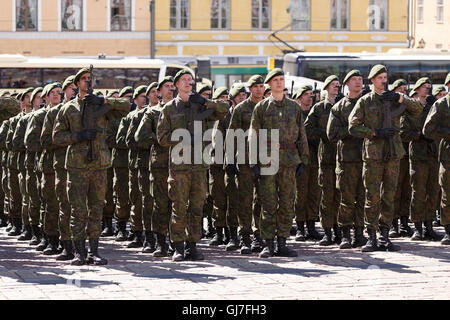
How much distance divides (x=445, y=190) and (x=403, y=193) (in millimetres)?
1347

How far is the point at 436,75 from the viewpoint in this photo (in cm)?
3684

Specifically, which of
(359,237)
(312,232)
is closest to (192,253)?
(359,237)

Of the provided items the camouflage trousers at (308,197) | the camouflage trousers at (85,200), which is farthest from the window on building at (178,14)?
the camouflage trousers at (85,200)

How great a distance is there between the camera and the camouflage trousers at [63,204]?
1196cm

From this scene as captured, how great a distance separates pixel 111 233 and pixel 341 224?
12.6ft

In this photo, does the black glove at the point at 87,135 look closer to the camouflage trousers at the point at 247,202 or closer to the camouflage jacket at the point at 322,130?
the camouflage trousers at the point at 247,202

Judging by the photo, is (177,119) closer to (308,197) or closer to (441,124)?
(308,197)

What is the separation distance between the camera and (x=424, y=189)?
14.0 metres

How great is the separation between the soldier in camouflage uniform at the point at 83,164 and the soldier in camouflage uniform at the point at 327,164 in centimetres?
300

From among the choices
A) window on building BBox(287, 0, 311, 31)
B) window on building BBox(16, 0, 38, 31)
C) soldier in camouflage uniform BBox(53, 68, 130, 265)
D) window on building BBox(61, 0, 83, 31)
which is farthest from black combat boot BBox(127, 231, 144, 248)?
window on building BBox(287, 0, 311, 31)

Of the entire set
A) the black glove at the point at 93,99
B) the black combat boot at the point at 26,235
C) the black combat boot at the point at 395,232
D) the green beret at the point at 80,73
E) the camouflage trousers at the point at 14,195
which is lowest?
the black combat boot at the point at 26,235

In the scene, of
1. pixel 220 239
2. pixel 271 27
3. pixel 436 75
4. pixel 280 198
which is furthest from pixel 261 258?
pixel 271 27

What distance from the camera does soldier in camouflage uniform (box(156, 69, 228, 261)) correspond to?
39.0 ft

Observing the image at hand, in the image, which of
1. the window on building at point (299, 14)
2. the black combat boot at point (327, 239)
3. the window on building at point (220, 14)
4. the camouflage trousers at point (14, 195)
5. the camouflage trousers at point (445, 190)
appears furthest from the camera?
the window on building at point (299, 14)
